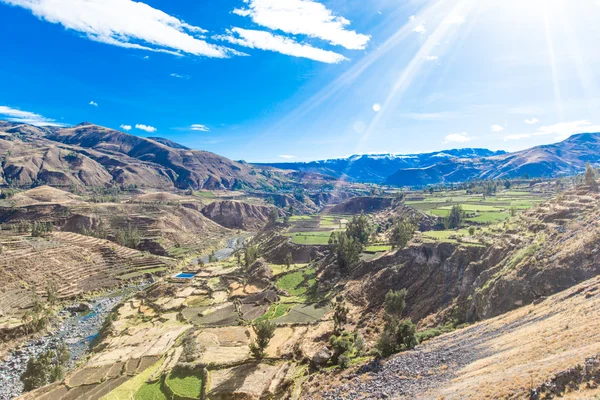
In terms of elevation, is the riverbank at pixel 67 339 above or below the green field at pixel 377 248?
below

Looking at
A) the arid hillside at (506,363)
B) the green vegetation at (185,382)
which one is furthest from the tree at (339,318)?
the green vegetation at (185,382)

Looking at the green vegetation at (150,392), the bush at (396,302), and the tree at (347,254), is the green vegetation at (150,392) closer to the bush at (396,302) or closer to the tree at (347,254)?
the bush at (396,302)

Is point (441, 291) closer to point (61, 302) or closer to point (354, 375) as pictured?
point (354, 375)

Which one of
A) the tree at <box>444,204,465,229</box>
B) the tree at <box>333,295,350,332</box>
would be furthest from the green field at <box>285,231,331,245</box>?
the tree at <box>333,295,350,332</box>

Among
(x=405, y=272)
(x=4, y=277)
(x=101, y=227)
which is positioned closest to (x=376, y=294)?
(x=405, y=272)

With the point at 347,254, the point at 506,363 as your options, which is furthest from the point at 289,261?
the point at 506,363

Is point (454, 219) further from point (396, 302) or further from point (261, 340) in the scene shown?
point (261, 340)

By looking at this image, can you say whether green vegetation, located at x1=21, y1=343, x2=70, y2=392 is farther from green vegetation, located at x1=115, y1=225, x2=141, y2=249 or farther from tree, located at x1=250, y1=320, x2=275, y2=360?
green vegetation, located at x1=115, y1=225, x2=141, y2=249

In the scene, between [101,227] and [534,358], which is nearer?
[534,358]
